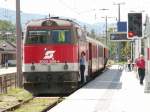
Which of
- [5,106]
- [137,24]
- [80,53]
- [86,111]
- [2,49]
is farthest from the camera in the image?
[2,49]

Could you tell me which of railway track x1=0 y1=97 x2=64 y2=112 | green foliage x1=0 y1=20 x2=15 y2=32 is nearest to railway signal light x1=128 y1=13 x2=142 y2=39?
railway track x1=0 y1=97 x2=64 y2=112

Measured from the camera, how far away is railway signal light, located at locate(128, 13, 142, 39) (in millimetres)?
22484

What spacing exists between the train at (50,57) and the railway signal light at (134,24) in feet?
12.3

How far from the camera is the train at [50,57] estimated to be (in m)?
25.8

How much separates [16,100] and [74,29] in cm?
480

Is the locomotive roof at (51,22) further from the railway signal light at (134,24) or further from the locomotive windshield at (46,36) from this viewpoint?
the railway signal light at (134,24)

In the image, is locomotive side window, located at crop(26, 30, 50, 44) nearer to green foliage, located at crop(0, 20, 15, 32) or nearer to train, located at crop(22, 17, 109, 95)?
train, located at crop(22, 17, 109, 95)

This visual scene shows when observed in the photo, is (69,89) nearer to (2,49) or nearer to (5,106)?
(5,106)

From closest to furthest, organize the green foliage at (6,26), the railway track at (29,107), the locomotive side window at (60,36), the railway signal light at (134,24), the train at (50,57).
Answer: the railway track at (29,107) < the railway signal light at (134,24) < the train at (50,57) < the locomotive side window at (60,36) < the green foliage at (6,26)

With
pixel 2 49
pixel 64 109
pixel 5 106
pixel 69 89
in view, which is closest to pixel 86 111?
pixel 64 109

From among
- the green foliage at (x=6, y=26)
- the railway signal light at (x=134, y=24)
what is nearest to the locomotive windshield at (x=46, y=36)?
the railway signal light at (x=134, y=24)

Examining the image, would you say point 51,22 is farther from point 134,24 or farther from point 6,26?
point 6,26

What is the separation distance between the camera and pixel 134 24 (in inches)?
898

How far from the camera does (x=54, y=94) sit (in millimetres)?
27156
